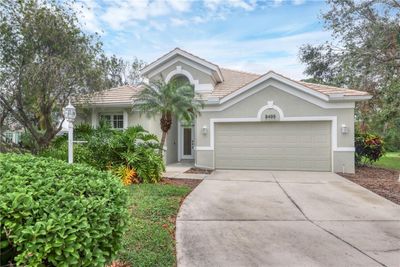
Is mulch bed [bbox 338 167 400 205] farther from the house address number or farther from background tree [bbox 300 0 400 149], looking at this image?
background tree [bbox 300 0 400 149]

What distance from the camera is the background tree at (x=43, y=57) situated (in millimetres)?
11734

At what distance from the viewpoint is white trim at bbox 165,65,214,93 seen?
51.9 feet

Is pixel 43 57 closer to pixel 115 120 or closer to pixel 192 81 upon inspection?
pixel 115 120

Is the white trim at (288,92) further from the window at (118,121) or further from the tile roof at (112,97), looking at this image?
the window at (118,121)

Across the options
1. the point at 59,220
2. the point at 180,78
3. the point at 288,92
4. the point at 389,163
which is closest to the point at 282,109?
the point at 288,92

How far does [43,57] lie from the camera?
39.9 ft

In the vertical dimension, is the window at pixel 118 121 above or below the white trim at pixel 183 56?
below

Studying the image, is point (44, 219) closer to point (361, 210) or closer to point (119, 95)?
point (361, 210)

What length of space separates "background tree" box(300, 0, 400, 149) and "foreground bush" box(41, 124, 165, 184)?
1204cm

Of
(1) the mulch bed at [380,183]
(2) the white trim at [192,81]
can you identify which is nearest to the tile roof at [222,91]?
(2) the white trim at [192,81]

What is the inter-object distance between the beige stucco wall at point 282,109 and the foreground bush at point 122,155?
134 inches

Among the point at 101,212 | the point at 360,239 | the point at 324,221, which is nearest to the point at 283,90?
the point at 324,221

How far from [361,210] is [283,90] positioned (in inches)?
289

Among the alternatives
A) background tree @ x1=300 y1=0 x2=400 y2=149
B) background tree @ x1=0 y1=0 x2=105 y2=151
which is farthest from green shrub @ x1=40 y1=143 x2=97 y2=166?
background tree @ x1=300 y1=0 x2=400 y2=149
